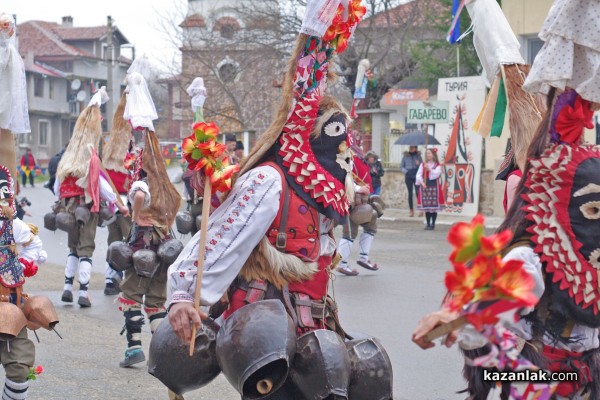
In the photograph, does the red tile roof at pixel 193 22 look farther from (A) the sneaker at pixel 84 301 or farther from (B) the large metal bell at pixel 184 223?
(A) the sneaker at pixel 84 301

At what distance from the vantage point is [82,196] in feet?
35.1

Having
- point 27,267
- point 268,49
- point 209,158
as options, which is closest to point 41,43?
point 268,49

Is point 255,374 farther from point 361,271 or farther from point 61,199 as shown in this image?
point 361,271

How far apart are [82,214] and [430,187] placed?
11.3 metres

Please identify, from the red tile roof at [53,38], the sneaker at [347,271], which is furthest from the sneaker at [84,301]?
the red tile roof at [53,38]

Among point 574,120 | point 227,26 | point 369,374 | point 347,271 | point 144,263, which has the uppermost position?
point 227,26

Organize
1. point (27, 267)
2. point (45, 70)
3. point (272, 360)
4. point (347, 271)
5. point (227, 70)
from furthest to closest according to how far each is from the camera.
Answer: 1. point (45, 70)
2. point (227, 70)
3. point (347, 271)
4. point (27, 267)
5. point (272, 360)

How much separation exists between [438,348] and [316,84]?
13.6 ft

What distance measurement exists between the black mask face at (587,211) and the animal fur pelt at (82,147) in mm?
7743

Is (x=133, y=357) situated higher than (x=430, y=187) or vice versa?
(x=430, y=187)

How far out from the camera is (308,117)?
436 centimetres

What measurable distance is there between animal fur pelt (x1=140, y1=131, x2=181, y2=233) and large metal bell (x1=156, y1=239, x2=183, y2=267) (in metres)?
0.24

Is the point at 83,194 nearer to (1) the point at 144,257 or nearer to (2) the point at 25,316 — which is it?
(1) the point at 144,257

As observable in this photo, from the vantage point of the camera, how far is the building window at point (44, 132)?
69.8 meters
